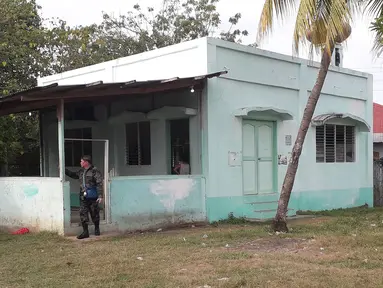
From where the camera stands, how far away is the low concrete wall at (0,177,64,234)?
9773mm

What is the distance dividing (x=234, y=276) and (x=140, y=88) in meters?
5.05

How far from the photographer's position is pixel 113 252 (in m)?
8.13

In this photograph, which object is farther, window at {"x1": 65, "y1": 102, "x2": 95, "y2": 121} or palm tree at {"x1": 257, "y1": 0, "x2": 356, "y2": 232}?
window at {"x1": 65, "y1": 102, "x2": 95, "y2": 121}

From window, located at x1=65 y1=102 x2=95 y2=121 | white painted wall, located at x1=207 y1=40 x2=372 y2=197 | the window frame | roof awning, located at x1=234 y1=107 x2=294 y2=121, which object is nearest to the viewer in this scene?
white painted wall, located at x1=207 y1=40 x2=372 y2=197

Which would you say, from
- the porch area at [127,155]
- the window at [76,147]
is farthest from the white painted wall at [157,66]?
the window at [76,147]

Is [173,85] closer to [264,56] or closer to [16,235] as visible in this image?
[264,56]

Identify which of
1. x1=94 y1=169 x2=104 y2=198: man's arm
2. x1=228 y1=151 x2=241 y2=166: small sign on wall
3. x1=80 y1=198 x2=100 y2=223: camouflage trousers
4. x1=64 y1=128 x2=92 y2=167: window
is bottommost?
x1=80 y1=198 x2=100 y2=223: camouflage trousers

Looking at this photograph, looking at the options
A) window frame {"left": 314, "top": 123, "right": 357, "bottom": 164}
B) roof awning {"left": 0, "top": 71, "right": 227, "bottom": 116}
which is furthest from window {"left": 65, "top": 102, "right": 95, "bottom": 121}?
window frame {"left": 314, "top": 123, "right": 357, "bottom": 164}

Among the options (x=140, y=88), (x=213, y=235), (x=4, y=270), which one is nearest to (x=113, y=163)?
(x=140, y=88)

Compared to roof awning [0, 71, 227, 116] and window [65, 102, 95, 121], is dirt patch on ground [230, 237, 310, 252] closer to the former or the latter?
roof awning [0, 71, 227, 116]

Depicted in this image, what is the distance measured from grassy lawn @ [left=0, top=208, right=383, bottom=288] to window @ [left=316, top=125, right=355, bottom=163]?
4955 millimetres

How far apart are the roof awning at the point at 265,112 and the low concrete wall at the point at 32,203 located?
15.9ft

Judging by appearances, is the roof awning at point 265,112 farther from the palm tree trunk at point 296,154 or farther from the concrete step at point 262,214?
the palm tree trunk at point 296,154

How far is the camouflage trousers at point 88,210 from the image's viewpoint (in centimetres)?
962
